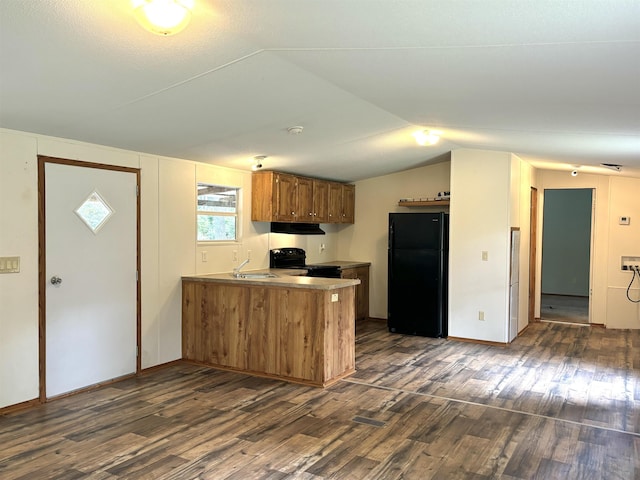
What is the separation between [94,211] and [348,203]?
4.20 metres

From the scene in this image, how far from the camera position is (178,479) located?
2779 mm

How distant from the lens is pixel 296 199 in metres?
6.47

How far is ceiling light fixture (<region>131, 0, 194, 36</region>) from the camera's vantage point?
6.73 feet

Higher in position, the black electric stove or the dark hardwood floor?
the black electric stove

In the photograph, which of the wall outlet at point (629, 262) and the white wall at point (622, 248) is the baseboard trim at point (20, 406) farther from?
the wall outlet at point (629, 262)

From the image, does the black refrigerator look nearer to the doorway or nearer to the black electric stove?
the black electric stove

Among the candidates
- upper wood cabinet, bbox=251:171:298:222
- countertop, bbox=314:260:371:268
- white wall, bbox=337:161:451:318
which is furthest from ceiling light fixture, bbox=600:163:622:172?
upper wood cabinet, bbox=251:171:298:222

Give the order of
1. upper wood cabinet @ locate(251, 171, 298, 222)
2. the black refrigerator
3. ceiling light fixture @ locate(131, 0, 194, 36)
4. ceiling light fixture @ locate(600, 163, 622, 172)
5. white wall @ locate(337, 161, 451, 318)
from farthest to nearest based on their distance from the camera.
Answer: white wall @ locate(337, 161, 451, 318) < the black refrigerator < upper wood cabinet @ locate(251, 171, 298, 222) < ceiling light fixture @ locate(600, 163, 622, 172) < ceiling light fixture @ locate(131, 0, 194, 36)

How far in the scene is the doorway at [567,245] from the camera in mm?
10148

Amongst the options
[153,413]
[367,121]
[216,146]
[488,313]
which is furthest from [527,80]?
[488,313]

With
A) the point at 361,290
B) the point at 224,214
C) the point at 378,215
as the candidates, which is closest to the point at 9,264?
the point at 224,214

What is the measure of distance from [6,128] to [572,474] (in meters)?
4.36

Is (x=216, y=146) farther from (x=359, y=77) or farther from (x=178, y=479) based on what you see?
(x=178, y=479)

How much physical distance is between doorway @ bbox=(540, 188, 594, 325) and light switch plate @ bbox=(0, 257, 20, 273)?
9109 mm
